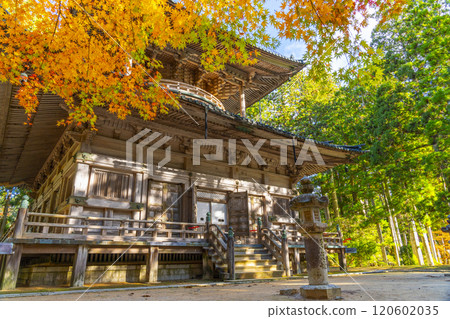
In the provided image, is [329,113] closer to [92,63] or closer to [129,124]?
[129,124]

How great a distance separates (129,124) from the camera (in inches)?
417

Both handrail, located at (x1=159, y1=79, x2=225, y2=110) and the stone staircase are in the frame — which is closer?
the stone staircase

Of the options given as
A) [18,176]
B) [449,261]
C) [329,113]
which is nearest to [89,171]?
[18,176]

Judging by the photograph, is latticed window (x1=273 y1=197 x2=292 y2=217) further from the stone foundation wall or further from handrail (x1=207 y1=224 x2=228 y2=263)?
the stone foundation wall

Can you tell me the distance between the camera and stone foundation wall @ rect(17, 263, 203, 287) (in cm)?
829

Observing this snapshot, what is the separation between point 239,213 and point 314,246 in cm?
842

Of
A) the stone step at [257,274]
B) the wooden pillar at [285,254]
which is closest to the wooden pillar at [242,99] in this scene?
the wooden pillar at [285,254]

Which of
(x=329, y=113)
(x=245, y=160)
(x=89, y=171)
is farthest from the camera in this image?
(x=329, y=113)

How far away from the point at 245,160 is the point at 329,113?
15124mm

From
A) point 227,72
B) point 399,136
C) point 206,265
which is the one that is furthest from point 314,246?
point 399,136

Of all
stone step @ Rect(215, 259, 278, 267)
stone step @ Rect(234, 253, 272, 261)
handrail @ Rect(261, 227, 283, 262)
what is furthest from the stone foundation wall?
handrail @ Rect(261, 227, 283, 262)

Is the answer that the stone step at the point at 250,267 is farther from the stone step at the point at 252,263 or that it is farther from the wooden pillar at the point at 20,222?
the wooden pillar at the point at 20,222

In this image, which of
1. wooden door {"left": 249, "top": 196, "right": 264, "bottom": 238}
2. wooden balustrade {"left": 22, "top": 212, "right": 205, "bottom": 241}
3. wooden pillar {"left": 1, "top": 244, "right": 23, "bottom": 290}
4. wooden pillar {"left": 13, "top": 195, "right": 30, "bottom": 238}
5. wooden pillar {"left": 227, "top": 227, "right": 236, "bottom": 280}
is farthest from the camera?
wooden door {"left": 249, "top": 196, "right": 264, "bottom": 238}

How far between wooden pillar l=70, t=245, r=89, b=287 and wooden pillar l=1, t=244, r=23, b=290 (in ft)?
4.23
